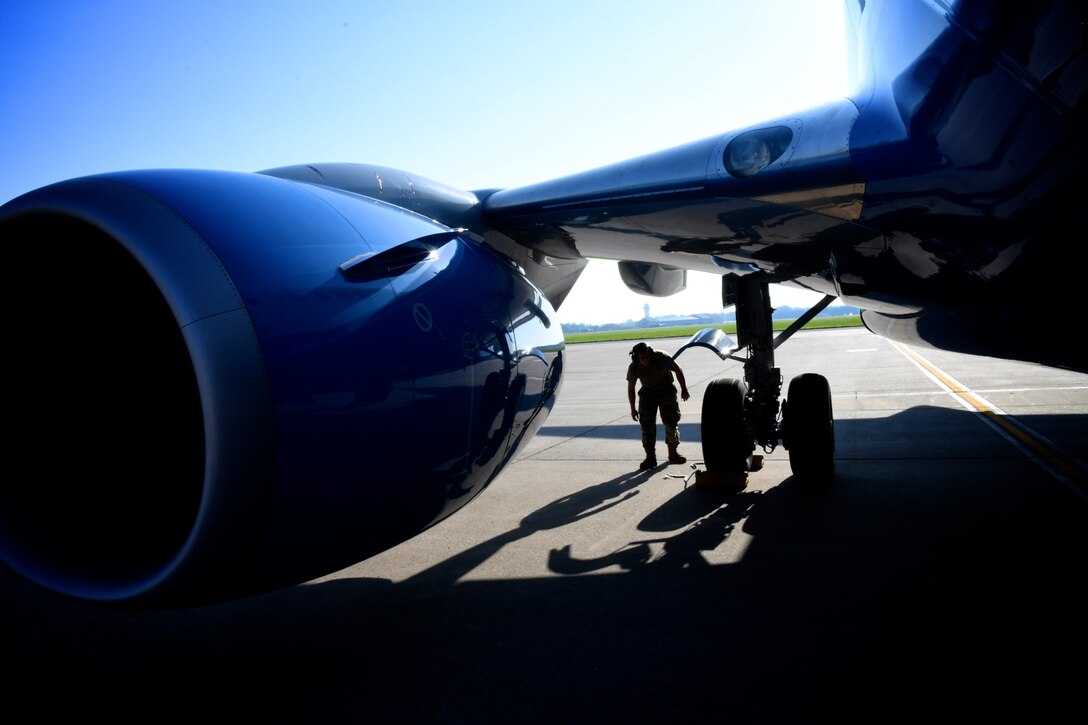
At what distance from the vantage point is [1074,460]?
563 centimetres

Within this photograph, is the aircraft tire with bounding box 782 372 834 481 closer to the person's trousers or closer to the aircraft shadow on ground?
the aircraft shadow on ground

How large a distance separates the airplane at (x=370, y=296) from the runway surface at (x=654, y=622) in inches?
13.0

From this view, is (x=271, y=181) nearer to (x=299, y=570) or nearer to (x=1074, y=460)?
(x=299, y=570)

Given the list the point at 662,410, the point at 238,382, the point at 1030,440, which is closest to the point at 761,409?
the point at 662,410

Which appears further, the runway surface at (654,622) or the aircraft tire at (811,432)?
the aircraft tire at (811,432)

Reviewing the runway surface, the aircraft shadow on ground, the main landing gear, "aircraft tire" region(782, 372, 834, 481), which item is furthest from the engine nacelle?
"aircraft tire" region(782, 372, 834, 481)

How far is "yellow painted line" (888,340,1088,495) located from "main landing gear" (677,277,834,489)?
1.61m

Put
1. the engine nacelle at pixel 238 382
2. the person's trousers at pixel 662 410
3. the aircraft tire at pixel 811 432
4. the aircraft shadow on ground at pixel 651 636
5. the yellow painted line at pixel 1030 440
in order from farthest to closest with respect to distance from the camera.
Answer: the person's trousers at pixel 662 410 < the aircraft tire at pixel 811 432 < the yellow painted line at pixel 1030 440 < the aircraft shadow on ground at pixel 651 636 < the engine nacelle at pixel 238 382

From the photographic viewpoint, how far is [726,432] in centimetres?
570

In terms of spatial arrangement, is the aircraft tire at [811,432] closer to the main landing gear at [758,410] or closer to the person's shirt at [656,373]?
the main landing gear at [758,410]

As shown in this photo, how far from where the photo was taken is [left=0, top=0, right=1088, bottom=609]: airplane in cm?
209

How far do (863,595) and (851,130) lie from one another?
2129 millimetres

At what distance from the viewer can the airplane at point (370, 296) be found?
6.85 feet

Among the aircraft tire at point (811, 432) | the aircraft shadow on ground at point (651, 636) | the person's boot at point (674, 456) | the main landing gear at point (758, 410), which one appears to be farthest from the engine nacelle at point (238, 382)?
the person's boot at point (674, 456)
